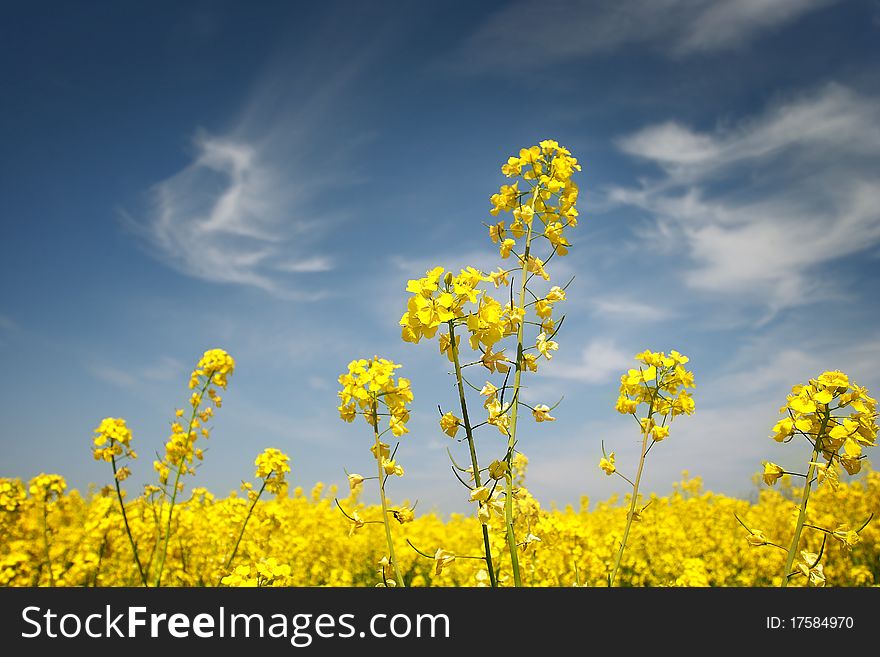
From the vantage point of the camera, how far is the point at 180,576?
6.88 metres

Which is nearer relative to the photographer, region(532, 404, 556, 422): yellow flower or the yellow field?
region(532, 404, 556, 422): yellow flower

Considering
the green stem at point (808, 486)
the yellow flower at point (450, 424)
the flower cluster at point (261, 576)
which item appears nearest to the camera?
the yellow flower at point (450, 424)

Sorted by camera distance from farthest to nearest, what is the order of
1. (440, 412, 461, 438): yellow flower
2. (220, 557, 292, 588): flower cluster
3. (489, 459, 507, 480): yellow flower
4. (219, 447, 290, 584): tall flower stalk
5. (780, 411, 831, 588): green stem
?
1. (219, 447, 290, 584): tall flower stalk
2. (220, 557, 292, 588): flower cluster
3. (780, 411, 831, 588): green stem
4. (440, 412, 461, 438): yellow flower
5. (489, 459, 507, 480): yellow flower

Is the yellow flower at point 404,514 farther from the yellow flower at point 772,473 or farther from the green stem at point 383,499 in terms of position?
the yellow flower at point 772,473

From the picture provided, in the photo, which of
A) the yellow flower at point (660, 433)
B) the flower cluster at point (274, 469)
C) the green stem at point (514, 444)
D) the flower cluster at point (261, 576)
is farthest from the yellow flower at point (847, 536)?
the flower cluster at point (274, 469)

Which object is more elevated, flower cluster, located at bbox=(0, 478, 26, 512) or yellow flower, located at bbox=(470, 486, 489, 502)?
flower cluster, located at bbox=(0, 478, 26, 512)

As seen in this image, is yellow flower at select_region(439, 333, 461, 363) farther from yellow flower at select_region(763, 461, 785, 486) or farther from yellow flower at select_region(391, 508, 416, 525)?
yellow flower at select_region(763, 461, 785, 486)

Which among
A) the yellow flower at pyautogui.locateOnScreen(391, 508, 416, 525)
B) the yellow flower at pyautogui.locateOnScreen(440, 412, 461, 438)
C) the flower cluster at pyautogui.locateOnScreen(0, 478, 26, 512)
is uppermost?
the flower cluster at pyautogui.locateOnScreen(0, 478, 26, 512)

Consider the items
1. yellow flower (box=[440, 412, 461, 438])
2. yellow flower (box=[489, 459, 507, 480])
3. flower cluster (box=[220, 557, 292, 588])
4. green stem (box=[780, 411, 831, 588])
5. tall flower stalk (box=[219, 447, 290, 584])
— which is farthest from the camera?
tall flower stalk (box=[219, 447, 290, 584])

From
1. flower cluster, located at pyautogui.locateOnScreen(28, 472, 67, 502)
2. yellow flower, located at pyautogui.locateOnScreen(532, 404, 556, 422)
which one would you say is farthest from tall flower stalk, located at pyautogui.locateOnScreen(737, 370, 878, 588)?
flower cluster, located at pyautogui.locateOnScreen(28, 472, 67, 502)
